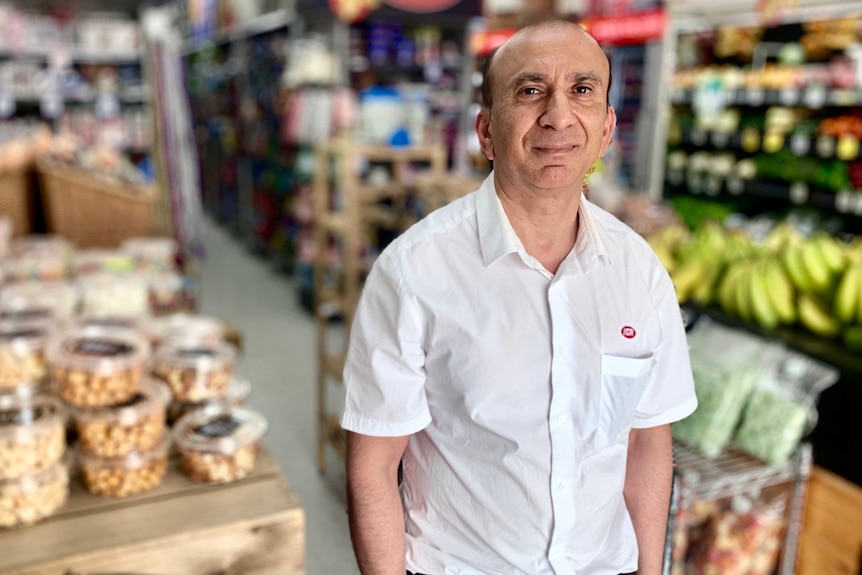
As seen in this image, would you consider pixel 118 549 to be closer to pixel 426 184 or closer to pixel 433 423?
pixel 433 423

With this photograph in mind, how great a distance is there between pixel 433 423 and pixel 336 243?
4898 mm

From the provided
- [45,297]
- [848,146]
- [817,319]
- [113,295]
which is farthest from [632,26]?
[45,297]

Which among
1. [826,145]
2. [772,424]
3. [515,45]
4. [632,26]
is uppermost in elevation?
[632,26]

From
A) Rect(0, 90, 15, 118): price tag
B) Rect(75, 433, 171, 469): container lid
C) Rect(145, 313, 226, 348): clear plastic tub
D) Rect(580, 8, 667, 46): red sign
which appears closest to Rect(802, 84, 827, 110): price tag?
Rect(580, 8, 667, 46): red sign

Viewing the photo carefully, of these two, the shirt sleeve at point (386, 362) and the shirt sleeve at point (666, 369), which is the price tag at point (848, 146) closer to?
the shirt sleeve at point (666, 369)

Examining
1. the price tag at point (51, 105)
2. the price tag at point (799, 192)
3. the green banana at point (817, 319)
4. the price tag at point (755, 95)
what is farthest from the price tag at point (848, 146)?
the price tag at point (51, 105)

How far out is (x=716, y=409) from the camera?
2240 millimetres

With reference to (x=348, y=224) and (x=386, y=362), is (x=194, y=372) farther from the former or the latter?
(x=348, y=224)

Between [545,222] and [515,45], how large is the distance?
0.27m

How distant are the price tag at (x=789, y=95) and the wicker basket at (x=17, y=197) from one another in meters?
4.71

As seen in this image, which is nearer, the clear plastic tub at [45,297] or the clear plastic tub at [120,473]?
the clear plastic tub at [120,473]

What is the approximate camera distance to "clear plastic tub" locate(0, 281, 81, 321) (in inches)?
92.4

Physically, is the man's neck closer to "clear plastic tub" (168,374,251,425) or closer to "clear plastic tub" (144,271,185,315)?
"clear plastic tub" (168,374,251,425)

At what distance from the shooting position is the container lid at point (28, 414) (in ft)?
5.42
